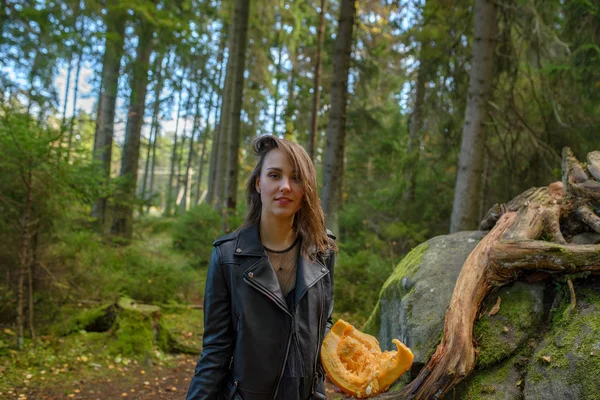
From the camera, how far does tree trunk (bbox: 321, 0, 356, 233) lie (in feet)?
29.9

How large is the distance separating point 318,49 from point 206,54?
1341 centimetres

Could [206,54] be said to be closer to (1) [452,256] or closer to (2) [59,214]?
(2) [59,214]

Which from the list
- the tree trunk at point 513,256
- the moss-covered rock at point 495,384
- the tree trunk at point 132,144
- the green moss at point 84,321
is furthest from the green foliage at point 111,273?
the moss-covered rock at point 495,384

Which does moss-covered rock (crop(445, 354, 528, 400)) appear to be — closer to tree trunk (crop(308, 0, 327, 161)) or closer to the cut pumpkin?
the cut pumpkin

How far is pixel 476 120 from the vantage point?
6652mm

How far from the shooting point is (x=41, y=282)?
5.86 meters

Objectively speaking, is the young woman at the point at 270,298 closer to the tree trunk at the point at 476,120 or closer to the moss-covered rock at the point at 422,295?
the moss-covered rock at the point at 422,295

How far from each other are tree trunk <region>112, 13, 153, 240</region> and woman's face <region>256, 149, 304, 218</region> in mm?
8374

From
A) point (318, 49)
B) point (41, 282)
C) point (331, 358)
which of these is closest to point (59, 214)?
point (41, 282)

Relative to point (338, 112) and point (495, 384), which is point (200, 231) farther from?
point (495, 384)

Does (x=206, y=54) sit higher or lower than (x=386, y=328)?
higher

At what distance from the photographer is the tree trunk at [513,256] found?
2.72m

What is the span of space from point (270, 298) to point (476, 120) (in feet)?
18.9

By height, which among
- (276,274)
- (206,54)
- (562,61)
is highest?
(206,54)
